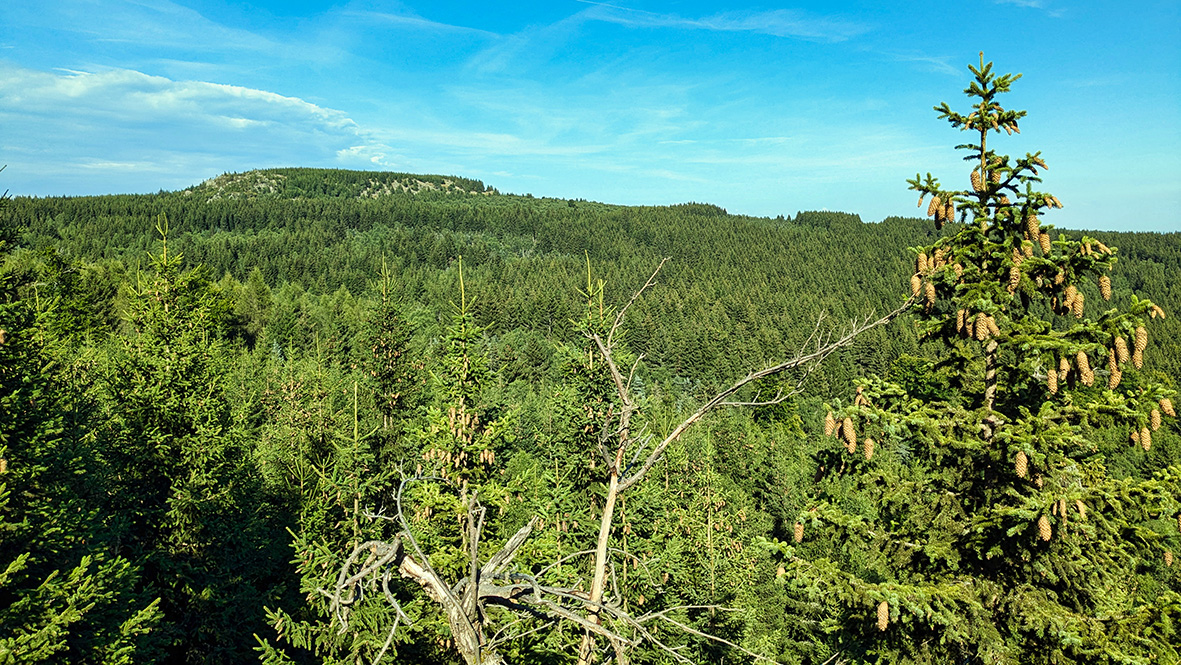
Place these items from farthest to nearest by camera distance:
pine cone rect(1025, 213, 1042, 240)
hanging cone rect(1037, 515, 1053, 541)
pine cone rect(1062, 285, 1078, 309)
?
1. pine cone rect(1025, 213, 1042, 240)
2. pine cone rect(1062, 285, 1078, 309)
3. hanging cone rect(1037, 515, 1053, 541)

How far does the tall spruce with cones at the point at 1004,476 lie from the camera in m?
6.83

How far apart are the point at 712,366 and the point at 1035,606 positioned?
3149 inches

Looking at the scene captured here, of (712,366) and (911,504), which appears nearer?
(911,504)

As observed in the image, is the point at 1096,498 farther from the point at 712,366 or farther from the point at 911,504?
the point at 712,366

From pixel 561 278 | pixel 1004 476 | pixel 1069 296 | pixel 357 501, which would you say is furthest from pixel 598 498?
pixel 561 278

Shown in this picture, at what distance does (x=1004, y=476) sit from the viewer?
26.1 ft

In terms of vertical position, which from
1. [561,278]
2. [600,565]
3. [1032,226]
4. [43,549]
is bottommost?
[43,549]

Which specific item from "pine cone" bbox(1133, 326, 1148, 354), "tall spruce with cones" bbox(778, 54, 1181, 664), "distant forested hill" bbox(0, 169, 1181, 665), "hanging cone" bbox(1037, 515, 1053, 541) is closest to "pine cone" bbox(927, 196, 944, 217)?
"tall spruce with cones" bbox(778, 54, 1181, 664)

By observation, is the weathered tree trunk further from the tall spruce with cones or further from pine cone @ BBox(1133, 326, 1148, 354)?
pine cone @ BBox(1133, 326, 1148, 354)

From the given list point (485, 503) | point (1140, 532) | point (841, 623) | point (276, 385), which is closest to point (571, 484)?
point (485, 503)

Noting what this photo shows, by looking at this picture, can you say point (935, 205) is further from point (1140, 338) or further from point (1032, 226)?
point (1140, 338)

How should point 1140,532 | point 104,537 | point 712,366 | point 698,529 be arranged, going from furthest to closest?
point 712,366, point 698,529, point 104,537, point 1140,532

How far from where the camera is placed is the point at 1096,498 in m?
7.23

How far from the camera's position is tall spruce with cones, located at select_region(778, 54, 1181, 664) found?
6832mm
